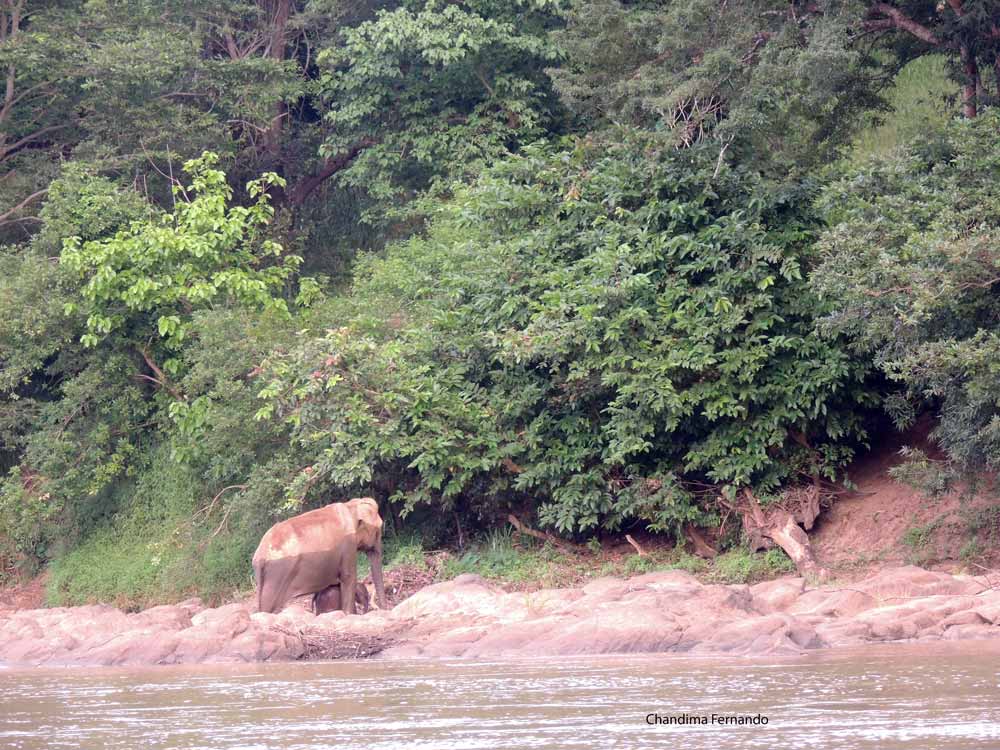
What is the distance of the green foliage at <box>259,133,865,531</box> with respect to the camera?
14195 mm

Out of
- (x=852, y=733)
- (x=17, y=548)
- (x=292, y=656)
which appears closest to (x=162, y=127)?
(x=17, y=548)

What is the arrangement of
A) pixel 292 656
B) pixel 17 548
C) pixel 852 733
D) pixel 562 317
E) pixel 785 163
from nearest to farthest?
1. pixel 852 733
2. pixel 292 656
3. pixel 562 317
4. pixel 785 163
5. pixel 17 548

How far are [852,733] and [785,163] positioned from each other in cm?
1057

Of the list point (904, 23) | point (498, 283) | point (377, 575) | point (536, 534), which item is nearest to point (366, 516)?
point (377, 575)

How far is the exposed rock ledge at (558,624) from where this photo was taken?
32.2ft

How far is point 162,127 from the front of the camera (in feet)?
65.3

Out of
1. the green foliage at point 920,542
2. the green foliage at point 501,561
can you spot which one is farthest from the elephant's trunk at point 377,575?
the green foliage at point 920,542

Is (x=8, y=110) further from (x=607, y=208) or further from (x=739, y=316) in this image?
(x=739, y=316)

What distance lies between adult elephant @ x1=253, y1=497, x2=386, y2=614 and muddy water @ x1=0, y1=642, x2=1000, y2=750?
277 centimetres

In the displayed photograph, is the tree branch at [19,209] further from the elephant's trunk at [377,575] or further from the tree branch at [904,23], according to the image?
the tree branch at [904,23]

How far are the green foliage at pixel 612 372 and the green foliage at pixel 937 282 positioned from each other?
1.07 meters

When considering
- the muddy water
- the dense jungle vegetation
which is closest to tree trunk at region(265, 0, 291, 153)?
the dense jungle vegetation

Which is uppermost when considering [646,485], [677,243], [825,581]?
[677,243]

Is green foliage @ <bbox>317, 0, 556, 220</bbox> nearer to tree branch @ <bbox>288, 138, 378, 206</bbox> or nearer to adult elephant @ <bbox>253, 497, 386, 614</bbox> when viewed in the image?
tree branch @ <bbox>288, 138, 378, 206</bbox>
